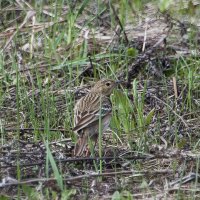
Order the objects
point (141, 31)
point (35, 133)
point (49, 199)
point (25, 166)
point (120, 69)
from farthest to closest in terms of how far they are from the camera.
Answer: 1. point (141, 31)
2. point (120, 69)
3. point (35, 133)
4. point (25, 166)
5. point (49, 199)

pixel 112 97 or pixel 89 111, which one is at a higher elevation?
pixel 89 111

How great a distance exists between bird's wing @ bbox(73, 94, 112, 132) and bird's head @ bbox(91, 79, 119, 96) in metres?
0.23

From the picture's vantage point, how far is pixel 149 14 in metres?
11.4

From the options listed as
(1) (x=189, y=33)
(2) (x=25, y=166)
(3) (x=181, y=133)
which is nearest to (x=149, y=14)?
(1) (x=189, y=33)

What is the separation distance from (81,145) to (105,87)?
140 cm

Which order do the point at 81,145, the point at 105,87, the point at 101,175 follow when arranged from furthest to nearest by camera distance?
the point at 105,87 → the point at 81,145 → the point at 101,175

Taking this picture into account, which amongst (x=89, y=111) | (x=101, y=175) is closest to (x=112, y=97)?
(x=89, y=111)

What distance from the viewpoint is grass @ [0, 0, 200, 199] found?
6.43 m

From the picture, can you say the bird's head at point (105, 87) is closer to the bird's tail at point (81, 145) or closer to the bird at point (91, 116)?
the bird at point (91, 116)

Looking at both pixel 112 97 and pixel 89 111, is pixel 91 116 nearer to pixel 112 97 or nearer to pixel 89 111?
Answer: pixel 89 111

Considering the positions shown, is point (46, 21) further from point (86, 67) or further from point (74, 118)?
point (74, 118)

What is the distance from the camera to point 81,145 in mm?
7215

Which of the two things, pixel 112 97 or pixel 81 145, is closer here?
pixel 81 145

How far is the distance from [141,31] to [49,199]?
534cm
